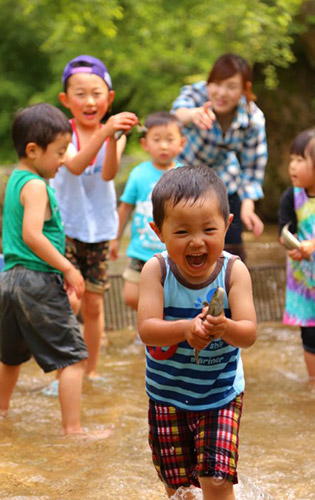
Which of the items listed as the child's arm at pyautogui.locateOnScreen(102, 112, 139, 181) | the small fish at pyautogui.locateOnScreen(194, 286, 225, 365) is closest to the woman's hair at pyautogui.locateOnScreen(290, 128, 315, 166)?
the child's arm at pyautogui.locateOnScreen(102, 112, 139, 181)

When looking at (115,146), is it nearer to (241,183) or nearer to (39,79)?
(241,183)

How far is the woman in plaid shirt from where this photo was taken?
4.64m

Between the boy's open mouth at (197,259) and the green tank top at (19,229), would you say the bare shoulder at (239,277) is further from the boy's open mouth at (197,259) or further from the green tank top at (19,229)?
the green tank top at (19,229)

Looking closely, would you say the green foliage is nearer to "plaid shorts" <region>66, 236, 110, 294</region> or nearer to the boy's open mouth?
"plaid shorts" <region>66, 236, 110, 294</region>

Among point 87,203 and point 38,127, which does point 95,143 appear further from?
point 87,203

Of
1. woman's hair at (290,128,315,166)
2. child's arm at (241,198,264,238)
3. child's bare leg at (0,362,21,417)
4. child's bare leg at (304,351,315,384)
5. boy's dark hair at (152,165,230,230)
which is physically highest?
woman's hair at (290,128,315,166)

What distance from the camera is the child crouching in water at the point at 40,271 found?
3.41 metres

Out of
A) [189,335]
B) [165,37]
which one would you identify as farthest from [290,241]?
[165,37]

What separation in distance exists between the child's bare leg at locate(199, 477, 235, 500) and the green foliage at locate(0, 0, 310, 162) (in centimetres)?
547

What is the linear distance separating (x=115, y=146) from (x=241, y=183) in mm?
1109

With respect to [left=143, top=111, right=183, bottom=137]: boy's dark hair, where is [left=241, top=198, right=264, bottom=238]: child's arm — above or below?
below

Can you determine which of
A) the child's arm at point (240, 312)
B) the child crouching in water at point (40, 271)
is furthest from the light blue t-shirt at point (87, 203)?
the child's arm at point (240, 312)

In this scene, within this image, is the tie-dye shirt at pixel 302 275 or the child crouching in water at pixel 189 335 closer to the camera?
the child crouching in water at pixel 189 335

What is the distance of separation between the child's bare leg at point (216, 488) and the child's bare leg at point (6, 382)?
4.88ft
